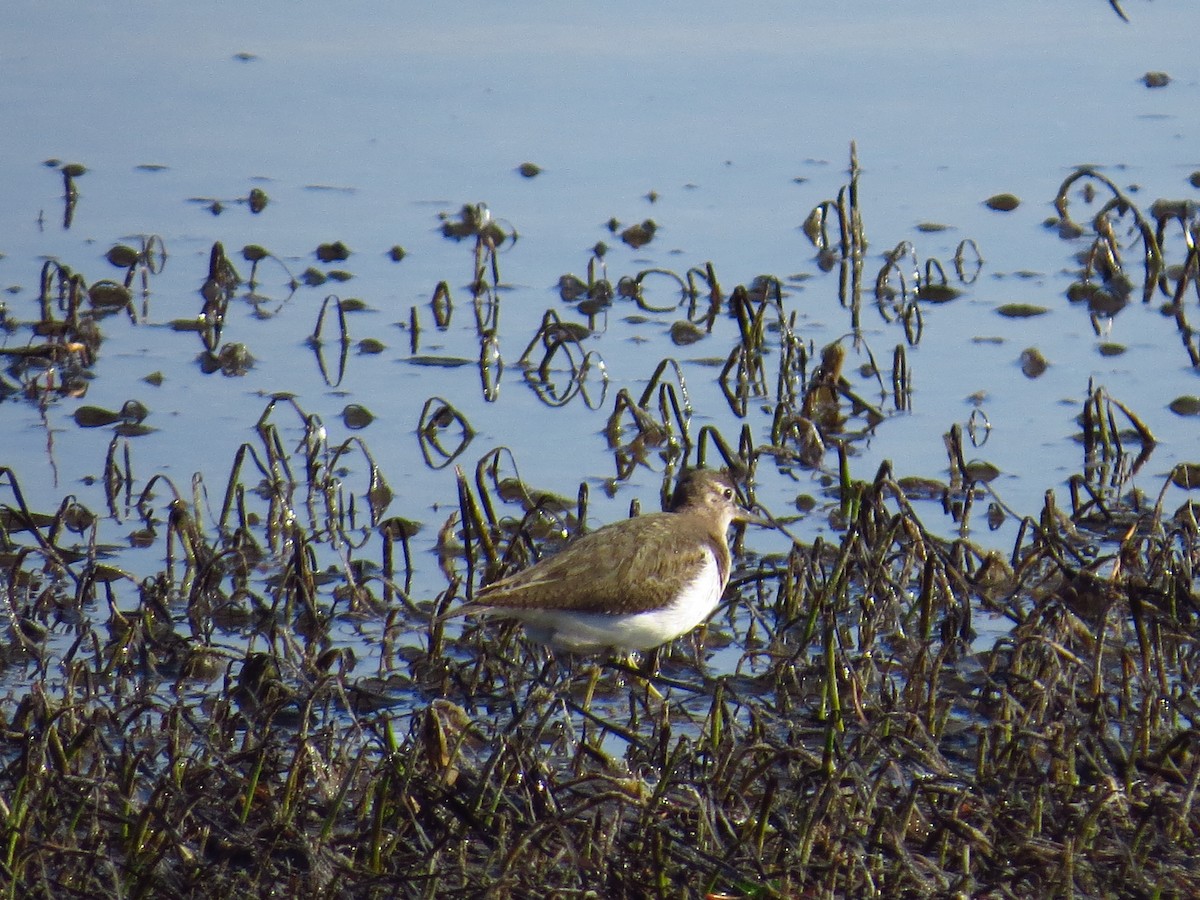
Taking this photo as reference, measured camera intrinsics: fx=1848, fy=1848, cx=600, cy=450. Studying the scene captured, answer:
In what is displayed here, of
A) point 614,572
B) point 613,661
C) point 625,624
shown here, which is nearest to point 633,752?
point 613,661

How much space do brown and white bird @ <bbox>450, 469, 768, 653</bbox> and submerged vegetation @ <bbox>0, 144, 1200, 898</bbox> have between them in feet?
0.54

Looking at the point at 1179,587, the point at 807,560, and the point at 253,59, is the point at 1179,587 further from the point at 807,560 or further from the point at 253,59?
the point at 253,59

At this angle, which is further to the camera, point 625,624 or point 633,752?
point 625,624

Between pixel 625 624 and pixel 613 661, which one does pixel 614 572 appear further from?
pixel 613 661

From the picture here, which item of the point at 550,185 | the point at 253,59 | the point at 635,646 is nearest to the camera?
the point at 635,646

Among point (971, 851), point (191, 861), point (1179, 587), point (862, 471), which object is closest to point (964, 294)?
point (862, 471)

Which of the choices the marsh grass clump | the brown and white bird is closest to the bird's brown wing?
the brown and white bird

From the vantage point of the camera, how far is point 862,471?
7.91 metres

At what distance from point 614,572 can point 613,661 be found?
0.87 meters

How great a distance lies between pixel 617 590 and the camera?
5.96m

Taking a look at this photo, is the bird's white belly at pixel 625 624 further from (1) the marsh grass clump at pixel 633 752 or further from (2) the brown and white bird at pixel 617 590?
(1) the marsh grass clump at pixel 633 752

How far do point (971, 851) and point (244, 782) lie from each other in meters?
1.82

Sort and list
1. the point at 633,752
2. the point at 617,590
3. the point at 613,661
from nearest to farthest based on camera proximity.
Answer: the point at 613,661 → the point at 633,752 → the point at 617,590

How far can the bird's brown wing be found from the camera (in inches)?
227
